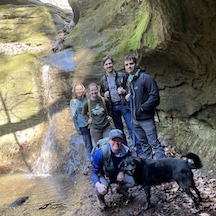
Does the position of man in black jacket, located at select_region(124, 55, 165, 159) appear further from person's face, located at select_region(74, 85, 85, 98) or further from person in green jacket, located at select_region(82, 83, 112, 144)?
person's face, located at select_region(74, 85, 85, 98)

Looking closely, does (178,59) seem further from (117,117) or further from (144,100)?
(117,117)

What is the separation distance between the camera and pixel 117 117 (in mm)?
6199

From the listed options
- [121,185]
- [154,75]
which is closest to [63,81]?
[154,75]

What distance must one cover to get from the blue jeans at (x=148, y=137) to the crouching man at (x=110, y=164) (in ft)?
2.36

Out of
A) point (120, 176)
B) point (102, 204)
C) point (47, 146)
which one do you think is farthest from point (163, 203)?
point (47, 146)

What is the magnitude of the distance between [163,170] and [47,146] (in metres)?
7.11

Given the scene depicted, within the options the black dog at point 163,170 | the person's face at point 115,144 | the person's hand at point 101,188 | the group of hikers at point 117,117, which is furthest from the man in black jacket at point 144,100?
the person's hand at point 101,188

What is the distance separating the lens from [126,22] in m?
10.2

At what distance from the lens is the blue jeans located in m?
5.02

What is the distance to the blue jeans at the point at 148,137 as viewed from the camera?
5020 millimetres

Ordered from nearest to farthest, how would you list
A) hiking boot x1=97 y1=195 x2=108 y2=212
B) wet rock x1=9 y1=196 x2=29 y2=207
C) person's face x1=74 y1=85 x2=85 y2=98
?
hiking boot x1=97 y1=195 x2=108 y2=212 < person's face x1=74 y1=85 x2=85 y2=98 < wet rock x1=9 y1=196 x2=29 y2=207

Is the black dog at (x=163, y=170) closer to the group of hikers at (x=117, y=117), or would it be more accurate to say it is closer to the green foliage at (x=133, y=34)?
the group of hikers at (x=117, y=117)

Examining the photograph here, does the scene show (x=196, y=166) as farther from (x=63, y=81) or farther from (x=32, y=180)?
(x=63, y=81)

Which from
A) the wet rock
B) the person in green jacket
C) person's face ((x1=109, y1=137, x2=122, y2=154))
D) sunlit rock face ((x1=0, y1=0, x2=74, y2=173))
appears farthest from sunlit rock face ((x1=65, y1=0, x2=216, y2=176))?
the wet rock
